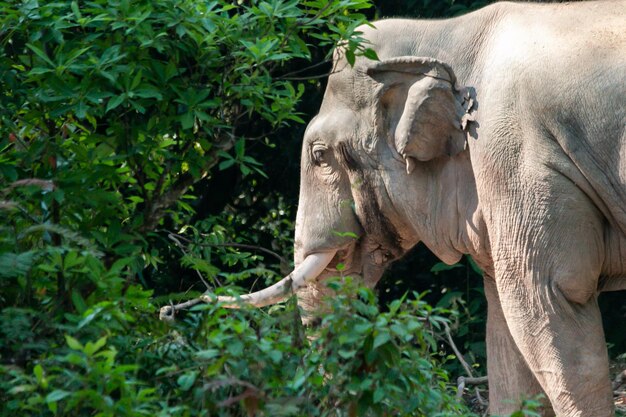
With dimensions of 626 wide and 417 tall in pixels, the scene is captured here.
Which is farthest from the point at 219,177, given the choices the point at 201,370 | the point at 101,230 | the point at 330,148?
the point at 201,370

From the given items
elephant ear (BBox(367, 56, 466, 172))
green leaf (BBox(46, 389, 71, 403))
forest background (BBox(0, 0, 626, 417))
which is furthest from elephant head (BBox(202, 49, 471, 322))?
green leaf (BBox(46, 389, 71, 403))

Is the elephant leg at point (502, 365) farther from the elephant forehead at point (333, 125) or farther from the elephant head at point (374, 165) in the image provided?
the elephant forehead at point (333, 125)

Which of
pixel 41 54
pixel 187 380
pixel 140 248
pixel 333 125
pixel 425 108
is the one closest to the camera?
pixel 187 380

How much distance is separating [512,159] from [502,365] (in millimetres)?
1396

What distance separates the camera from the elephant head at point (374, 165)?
511cm

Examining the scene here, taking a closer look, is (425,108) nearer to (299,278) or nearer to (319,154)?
(319,154)

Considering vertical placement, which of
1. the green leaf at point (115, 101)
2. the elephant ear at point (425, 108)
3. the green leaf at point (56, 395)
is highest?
the green leaf at point (115, 101)

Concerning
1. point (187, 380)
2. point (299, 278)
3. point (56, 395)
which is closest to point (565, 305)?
point (299, 278)

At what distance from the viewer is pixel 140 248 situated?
12.9ft

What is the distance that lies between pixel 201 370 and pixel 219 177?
4941mm

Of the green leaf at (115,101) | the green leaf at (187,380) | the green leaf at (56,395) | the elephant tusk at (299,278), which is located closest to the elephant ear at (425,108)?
the elephant tusk at (299,278)

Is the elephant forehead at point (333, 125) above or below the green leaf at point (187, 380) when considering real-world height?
below

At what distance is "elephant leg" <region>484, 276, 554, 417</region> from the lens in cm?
573

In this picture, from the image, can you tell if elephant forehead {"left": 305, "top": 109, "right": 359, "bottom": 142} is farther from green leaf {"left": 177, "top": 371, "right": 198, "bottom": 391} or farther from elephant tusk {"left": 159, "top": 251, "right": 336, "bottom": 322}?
green leaf {"left": 177, "top": 371, "right": 198, "bottom": 391}
